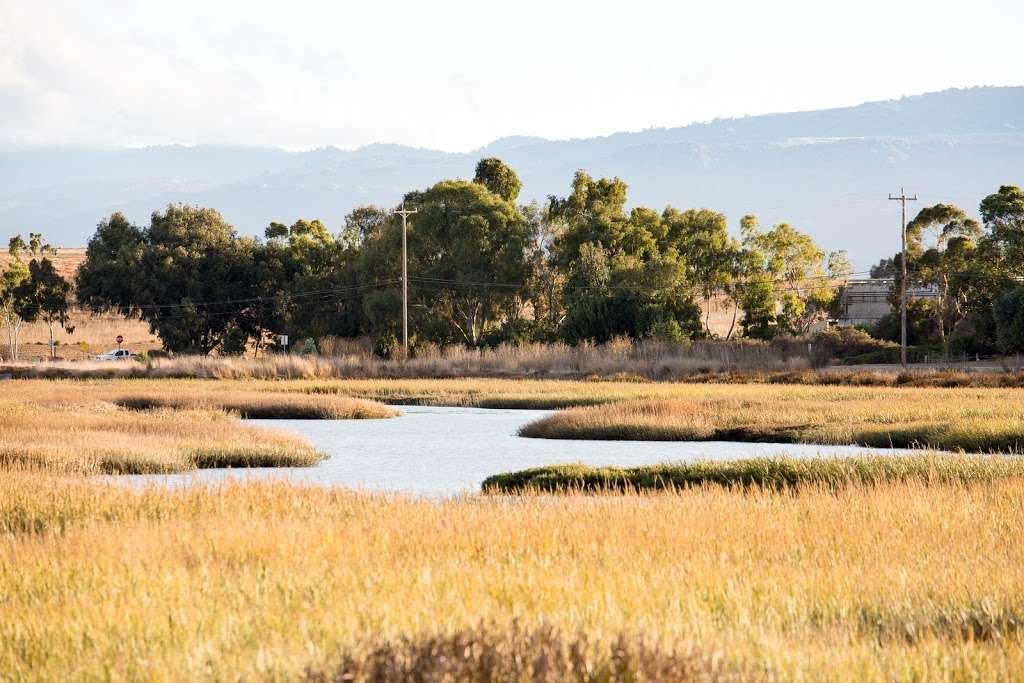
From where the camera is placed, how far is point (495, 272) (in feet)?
261

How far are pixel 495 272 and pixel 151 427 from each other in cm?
4662

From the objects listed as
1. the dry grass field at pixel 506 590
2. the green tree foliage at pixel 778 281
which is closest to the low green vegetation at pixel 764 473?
the dry grass field at pixel 506 590

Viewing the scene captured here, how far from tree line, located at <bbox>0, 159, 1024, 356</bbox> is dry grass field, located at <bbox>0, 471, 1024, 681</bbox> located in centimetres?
5682

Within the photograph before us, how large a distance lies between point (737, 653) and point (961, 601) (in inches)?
129

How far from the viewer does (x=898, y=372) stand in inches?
2165

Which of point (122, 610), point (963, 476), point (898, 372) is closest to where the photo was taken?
point (122, 610)

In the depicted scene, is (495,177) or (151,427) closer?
(151,427)

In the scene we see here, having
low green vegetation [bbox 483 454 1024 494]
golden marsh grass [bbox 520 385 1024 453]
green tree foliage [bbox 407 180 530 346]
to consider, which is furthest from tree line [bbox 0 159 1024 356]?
low green vegetation [bbox 483 454 1024 494]

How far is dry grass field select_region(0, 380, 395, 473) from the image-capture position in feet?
85.5

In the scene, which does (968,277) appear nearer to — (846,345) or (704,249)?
(846,345)

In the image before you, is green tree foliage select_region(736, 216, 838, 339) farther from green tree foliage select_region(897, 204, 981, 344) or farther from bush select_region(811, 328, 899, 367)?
bush select_region(811, 328, 899, 367)

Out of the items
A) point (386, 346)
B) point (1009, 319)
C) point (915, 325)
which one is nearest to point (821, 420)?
point (1009, 319)

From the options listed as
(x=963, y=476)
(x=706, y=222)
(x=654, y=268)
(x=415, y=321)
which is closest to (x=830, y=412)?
(x=963, y=476)

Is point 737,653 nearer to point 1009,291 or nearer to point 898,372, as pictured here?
point 898,372
